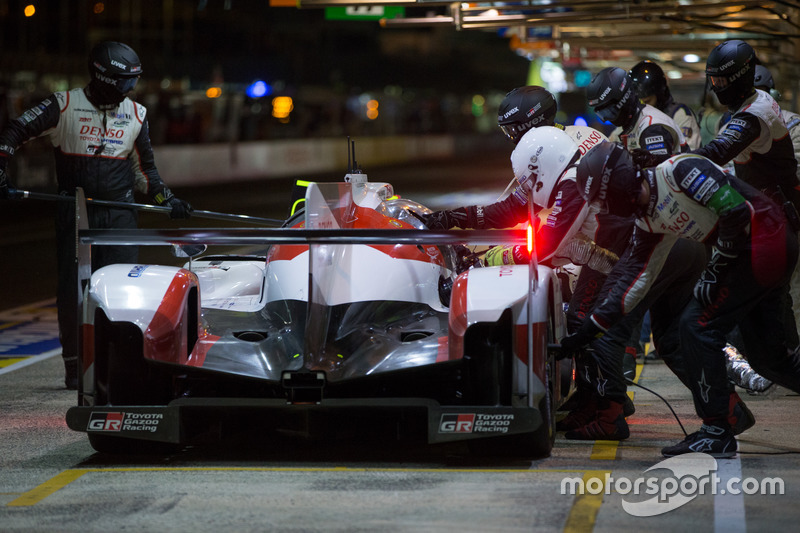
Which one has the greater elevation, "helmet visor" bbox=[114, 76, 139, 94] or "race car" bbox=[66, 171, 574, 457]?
"helmet visor" bbox=[114, 76, 139, 94]

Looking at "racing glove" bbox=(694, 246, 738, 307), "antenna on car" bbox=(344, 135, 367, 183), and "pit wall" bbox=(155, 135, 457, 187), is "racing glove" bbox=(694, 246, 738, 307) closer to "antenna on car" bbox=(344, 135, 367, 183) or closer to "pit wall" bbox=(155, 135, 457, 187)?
"antenna on car" bbox=(344, 135, 367, 183)

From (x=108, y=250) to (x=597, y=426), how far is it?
12.2 feet

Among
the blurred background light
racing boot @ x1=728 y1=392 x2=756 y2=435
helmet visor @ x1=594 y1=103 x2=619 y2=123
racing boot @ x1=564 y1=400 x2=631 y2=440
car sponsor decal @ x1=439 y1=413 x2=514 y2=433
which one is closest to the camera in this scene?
car sponsor decal @ x1=439 y1=413 x2=514 y2=433

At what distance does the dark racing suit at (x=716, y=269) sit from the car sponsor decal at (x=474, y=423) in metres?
0.79

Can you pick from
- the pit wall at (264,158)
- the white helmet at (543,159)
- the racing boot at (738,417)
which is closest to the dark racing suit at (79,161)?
the white helmet at (543,159)

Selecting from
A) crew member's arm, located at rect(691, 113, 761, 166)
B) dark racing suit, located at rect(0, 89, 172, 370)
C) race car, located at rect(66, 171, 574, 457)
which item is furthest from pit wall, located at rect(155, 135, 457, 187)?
race car, located at rect(66, 171, 574, 457)

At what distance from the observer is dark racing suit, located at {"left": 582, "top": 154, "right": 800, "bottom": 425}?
580cm

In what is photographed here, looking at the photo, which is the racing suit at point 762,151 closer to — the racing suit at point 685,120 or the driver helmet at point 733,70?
the driver helmet at point 733,70

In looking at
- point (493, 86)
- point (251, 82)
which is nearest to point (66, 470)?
point (251, 82)

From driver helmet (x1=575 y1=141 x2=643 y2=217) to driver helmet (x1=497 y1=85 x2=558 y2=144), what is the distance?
1343 millimetres

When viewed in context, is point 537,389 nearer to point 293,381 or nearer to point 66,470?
point 293,381

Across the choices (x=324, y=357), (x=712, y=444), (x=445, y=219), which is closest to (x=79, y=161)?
(x=445, y=219)

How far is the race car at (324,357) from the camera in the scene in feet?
18.4

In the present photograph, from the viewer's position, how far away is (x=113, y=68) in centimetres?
831
